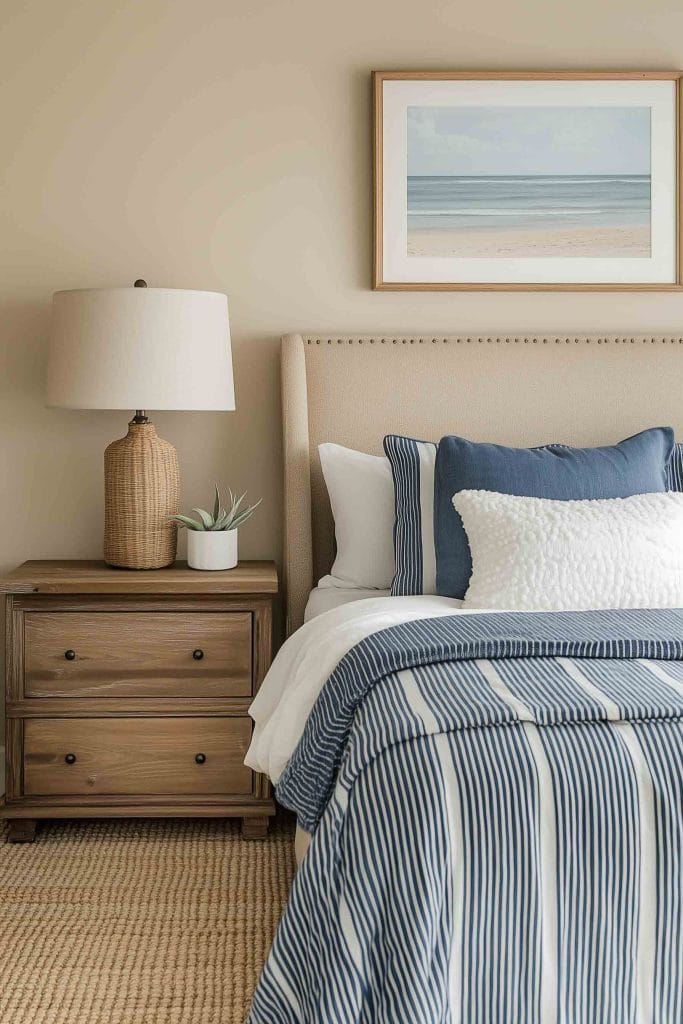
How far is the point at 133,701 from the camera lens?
2.62 meters

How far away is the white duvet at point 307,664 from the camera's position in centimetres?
198

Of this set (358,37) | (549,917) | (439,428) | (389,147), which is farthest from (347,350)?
(549,917)

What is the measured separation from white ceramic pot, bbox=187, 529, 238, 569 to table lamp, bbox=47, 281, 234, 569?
81 millimetres

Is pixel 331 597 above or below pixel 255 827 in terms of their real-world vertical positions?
above

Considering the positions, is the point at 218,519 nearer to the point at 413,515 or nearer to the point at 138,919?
the point at 413,515

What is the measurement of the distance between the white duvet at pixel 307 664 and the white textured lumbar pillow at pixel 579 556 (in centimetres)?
14

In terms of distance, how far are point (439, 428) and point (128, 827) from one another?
143cm

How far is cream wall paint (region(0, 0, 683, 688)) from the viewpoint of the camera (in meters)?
2.95

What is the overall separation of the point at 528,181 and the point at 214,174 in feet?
3.06

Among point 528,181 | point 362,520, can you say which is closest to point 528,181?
point 528,181

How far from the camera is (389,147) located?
9.73 ft

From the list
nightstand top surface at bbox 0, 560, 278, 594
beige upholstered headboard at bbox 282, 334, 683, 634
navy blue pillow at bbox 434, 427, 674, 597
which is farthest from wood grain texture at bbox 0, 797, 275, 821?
navy blue pillow at bbox 434, 427, 674, 597

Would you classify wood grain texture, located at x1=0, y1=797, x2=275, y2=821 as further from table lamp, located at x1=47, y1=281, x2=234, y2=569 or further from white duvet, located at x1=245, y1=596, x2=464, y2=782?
table lamp, located at x1=47, y1=281, x2=234, y2=569

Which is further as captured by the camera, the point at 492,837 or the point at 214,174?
the point at 214,174
